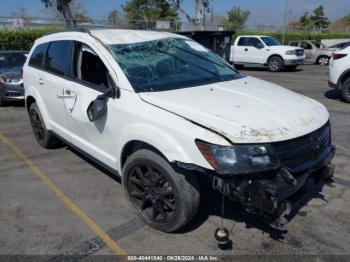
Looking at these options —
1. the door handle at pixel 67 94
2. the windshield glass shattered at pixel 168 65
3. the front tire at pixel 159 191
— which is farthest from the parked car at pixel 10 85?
the front tire at pixel 159 191

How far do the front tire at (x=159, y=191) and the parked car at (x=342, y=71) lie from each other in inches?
290

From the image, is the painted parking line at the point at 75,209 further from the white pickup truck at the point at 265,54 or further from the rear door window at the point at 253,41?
the rear door window at the point at 253,41

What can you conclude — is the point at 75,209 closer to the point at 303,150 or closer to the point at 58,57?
the point at 58,57

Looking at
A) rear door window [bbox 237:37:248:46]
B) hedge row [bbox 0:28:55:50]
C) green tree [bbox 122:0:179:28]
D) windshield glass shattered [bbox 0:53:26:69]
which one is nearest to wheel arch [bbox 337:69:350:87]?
windshield glass shattered [bbox 0:53:26:69]

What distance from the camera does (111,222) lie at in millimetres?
3707

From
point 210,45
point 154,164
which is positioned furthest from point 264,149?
point 210,45

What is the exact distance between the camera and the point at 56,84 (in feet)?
15.8

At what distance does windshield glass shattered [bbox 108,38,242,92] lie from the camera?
3.74 m

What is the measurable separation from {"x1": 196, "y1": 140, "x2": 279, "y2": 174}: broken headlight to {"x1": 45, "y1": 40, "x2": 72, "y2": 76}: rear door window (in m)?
2.57

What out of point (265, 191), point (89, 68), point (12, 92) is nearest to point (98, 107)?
point (89, 68)

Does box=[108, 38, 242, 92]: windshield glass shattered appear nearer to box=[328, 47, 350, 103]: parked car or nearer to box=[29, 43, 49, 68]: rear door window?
box=[29, 43, 49, 68]: rear door window

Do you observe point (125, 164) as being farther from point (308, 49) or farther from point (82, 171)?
point (308, 49)

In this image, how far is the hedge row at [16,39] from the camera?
21.6m

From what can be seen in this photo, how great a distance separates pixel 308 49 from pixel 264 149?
72.9 feet
